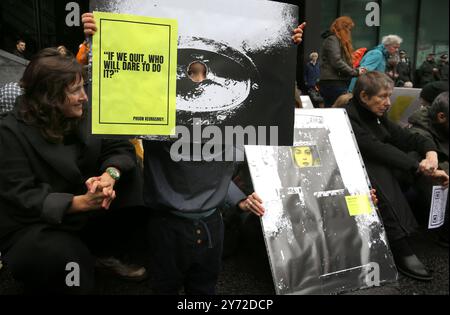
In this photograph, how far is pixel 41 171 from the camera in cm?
161

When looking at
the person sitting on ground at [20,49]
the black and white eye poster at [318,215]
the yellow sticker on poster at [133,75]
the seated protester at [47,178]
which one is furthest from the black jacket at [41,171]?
the person sitting on ground at [20,49]

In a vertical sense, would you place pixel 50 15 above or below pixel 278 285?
above

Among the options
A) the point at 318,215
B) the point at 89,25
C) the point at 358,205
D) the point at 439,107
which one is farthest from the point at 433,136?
the point at 89,25

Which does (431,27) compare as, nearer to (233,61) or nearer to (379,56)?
(379,56)

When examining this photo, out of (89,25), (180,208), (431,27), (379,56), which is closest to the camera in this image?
(89,25)

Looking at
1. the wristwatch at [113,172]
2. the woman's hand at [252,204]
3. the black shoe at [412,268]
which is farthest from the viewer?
the black shoe at [412,268]

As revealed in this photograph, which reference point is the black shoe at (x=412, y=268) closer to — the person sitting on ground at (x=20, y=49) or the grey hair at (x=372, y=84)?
the grey hair at (x=372, y=84)

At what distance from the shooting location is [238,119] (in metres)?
1.30

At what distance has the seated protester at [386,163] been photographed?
98.5 inches

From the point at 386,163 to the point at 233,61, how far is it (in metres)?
1.69

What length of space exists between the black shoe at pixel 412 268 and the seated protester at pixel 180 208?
1508mm

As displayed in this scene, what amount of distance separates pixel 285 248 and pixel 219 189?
A: 77 centimetres

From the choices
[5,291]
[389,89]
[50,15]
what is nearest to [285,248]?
[389,89]

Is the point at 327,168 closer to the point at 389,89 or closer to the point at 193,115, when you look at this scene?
the point at 389,89
